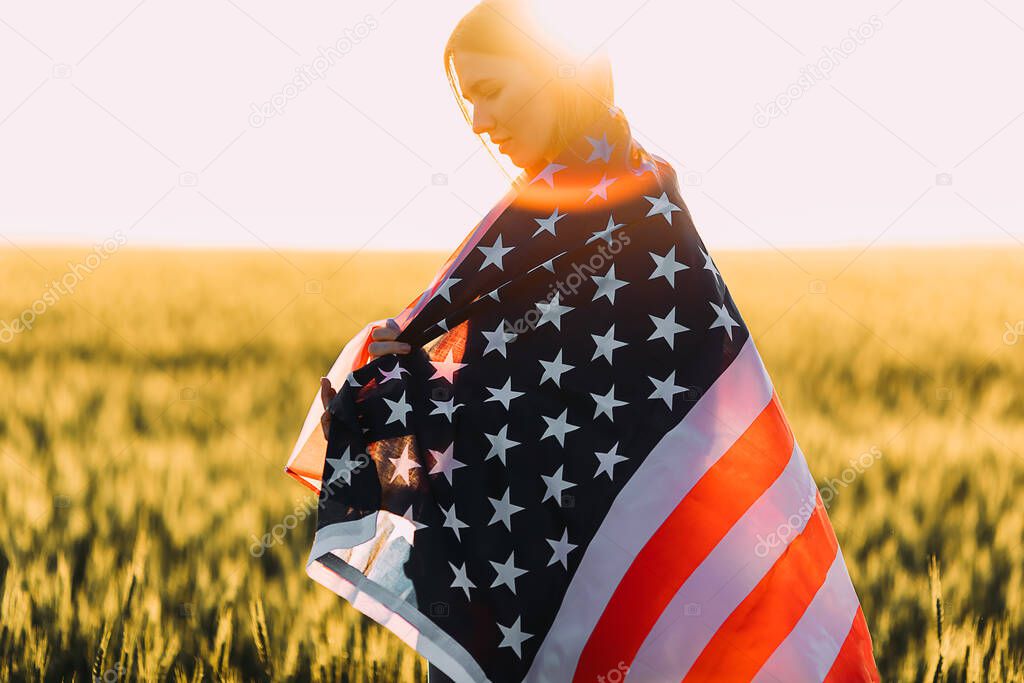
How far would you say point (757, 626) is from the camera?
1.75 meters

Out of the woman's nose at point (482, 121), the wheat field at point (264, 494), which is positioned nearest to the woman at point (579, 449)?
the woman's nose at point (482, 121)

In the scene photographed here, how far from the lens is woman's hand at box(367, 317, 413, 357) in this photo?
1847 mm

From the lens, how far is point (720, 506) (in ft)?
5.79

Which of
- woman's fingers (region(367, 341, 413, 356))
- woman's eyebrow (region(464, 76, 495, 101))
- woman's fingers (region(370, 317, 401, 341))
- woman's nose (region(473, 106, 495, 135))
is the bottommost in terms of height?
woman's fingers (region(367, 341, 413, 356))

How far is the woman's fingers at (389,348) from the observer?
1.85m

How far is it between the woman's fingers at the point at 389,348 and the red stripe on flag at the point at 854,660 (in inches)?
36.7

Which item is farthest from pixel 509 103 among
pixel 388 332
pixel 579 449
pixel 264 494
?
pixel 264 494

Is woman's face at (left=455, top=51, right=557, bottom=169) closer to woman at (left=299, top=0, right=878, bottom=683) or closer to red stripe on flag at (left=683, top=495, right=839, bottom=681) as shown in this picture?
woman at (left=299, top=0, right=878, bottom=683)

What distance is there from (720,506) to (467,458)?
450 mm

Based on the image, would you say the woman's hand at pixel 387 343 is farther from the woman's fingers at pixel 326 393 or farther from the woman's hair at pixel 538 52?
the woman's hair at pixel 538 52

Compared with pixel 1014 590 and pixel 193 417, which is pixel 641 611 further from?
pixel 193 417

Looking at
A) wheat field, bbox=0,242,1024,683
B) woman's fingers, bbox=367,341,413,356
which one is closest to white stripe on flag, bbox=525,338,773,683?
woman's fingers, bbox=367,341,413,356

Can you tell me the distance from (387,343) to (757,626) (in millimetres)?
818

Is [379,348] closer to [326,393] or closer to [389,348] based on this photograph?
[389,348]
